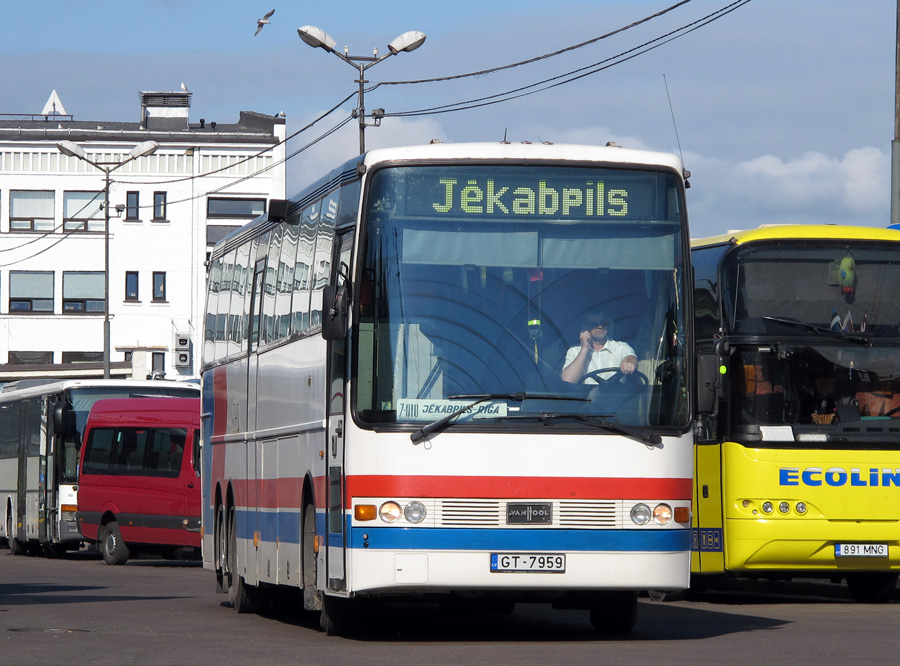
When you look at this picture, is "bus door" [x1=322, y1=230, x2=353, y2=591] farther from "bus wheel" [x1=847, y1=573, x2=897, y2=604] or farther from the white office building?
the white office building

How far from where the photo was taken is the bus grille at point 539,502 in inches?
497

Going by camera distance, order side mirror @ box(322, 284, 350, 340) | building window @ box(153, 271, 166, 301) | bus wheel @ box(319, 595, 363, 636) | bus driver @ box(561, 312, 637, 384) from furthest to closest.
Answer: building window @ box(153, 271, 166, 301)
bus wheel @ box(319, 595, 363, 636)
bus driver @ box(561, 312, 637, 384)
side mirror @ box(322, 284, 350, 340)

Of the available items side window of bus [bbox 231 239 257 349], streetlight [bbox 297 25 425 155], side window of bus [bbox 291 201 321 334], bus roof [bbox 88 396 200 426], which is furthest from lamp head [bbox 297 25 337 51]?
side window of bus [bbox 291 201 321 334]

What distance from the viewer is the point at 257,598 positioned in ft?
58.3

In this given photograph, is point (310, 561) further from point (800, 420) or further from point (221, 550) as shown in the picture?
point (800, 420)

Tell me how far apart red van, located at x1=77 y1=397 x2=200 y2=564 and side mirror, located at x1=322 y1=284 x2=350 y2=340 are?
679 inches

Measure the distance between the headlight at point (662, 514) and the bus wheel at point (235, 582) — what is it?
597 cm

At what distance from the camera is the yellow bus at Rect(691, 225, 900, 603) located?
714 inches

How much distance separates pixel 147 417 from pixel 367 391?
19.4 metres

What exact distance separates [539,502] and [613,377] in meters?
1.00

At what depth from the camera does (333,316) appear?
12555mm

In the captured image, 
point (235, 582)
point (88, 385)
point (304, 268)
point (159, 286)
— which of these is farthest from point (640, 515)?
point (159, 286)

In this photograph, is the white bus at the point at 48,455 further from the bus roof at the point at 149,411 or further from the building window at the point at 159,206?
the building window at the point at 159,206

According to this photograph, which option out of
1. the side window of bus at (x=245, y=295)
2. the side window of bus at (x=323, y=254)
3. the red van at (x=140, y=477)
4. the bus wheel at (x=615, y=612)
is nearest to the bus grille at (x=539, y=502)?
the bus wheel at (x=615, y=612)
